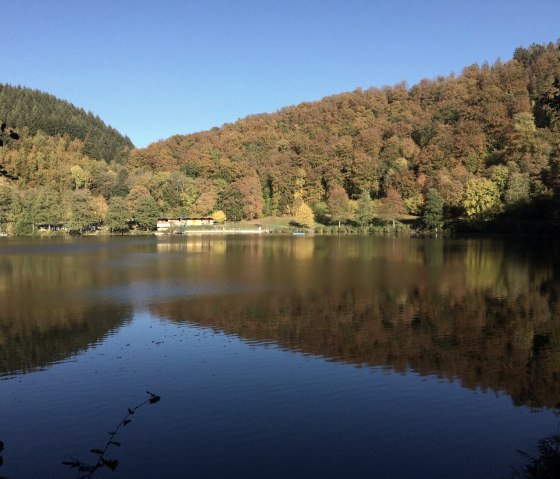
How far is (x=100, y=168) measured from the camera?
3647 inches

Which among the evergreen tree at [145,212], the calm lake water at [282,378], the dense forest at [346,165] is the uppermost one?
the dense forest at [346,165]

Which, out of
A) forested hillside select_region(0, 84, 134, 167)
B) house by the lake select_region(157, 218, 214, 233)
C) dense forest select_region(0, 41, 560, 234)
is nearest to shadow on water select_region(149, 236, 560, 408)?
dense forest select_region(0, 41, 560, 234)

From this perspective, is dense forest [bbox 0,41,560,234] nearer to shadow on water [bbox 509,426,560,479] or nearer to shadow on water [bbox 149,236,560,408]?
shadow on water [bbox 149,236,560,408]

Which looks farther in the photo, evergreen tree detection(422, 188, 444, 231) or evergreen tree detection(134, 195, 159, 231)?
evergreen tree detection(134, 195, 159, 231)

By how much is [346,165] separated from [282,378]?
77466 millimetres

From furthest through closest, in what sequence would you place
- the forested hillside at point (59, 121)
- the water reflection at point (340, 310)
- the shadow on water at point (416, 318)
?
the forested hillside at point (59, 121)
the water reflection at point (340, 310)
the shadow on water at point (416, 318)

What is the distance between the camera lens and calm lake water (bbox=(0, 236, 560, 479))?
21.4 ft

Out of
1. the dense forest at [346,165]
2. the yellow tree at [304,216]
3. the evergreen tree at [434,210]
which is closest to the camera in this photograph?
the dense forest at [346,165]

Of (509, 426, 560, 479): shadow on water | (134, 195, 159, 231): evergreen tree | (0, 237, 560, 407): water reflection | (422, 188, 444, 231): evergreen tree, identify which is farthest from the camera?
(134, 195, 159, 231): evergreen tree

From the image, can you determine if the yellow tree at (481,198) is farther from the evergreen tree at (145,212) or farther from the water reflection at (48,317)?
the water reflection at (48,317)

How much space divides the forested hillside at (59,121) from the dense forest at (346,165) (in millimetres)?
753

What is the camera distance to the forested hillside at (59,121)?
11344 centimetres

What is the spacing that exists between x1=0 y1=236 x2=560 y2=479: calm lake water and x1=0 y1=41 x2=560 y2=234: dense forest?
127 feet

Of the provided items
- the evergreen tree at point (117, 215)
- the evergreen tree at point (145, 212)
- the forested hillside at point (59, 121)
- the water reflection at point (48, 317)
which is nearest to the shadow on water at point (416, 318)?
the water reflection at point (48, 317)
